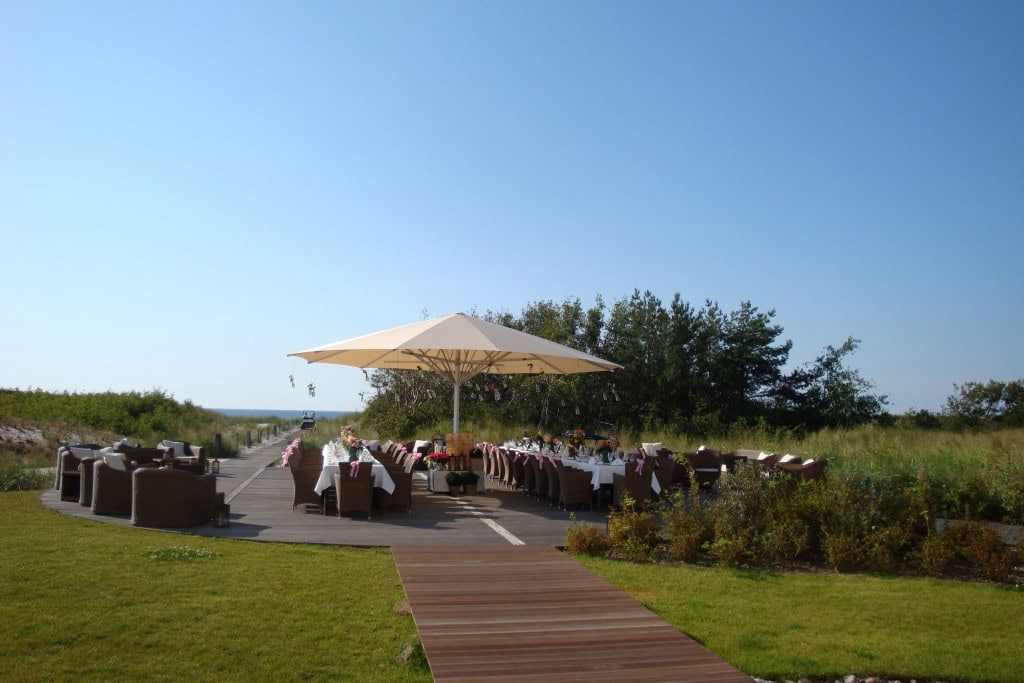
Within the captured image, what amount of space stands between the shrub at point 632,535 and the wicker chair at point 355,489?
135 inches

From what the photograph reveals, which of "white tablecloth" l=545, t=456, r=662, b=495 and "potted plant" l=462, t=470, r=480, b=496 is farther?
"potted plant" l=462, t=470, r=480, b=496

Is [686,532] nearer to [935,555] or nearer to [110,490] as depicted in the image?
[935,555]

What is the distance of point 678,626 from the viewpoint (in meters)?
5.71

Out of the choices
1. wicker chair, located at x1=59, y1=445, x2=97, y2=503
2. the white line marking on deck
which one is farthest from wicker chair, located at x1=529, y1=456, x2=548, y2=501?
wicker chair, located at x1=59, y1=445, x2=97, y2=503

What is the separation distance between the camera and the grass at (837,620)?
17.1ft

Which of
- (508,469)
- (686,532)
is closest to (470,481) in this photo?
(508,469)

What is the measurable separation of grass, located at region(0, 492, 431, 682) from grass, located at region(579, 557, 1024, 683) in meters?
2.10

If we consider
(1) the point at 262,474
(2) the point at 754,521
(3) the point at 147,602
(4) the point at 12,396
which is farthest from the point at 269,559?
(4) the point at 12,396

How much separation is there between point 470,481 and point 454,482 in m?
0.36

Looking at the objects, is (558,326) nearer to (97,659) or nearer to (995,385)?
(995,385)

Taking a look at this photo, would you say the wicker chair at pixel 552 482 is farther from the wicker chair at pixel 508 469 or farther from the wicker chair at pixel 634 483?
the wicker chair at pixel 508 469

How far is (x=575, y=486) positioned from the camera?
11.5 metres

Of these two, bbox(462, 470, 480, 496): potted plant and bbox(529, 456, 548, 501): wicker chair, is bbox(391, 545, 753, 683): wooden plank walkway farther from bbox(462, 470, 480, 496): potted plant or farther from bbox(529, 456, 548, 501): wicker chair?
bbox(462, 470, 480, 496): potted plant

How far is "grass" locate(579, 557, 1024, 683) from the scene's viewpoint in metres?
5.22
